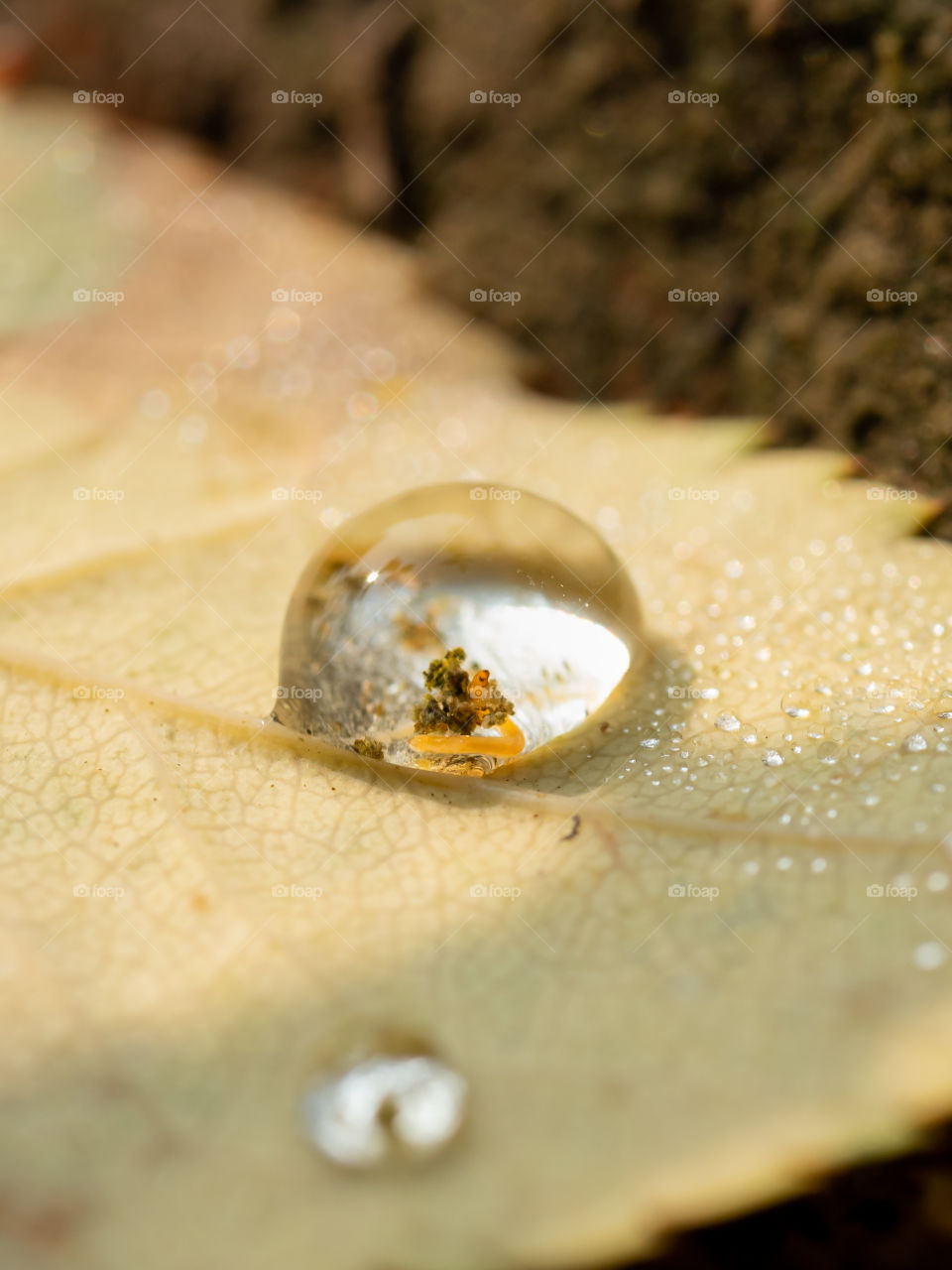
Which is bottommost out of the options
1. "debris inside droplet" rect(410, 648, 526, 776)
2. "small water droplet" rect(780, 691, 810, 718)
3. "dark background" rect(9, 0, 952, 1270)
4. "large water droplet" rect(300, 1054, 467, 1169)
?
"large water droplet" rect(300, 1054, 467, 1169)

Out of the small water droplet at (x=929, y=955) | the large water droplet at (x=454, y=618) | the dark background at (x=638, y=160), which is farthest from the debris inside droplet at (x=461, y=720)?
the dark background at (x=638, y=160)

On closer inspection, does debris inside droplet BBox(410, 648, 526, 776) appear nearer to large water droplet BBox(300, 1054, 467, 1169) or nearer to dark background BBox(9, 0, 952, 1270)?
large water droplet BBox(300, 1054, 467, 1169)

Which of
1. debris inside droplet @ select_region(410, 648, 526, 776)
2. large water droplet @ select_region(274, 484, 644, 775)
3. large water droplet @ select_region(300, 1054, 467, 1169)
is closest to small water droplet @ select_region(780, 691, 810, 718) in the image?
large water droplet @ select_region(274, 484, 644, 775)

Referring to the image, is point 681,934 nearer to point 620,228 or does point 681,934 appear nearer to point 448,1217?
point 448,1217

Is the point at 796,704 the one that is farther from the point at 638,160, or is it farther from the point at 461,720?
the point at 638,160

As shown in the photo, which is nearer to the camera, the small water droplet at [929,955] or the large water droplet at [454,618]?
the small water droplet at [929,955]

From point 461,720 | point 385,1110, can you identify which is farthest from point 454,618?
point 385,1110

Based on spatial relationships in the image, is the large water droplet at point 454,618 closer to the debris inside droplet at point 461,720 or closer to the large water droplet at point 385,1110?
the debris inside droplet at point 461,720
